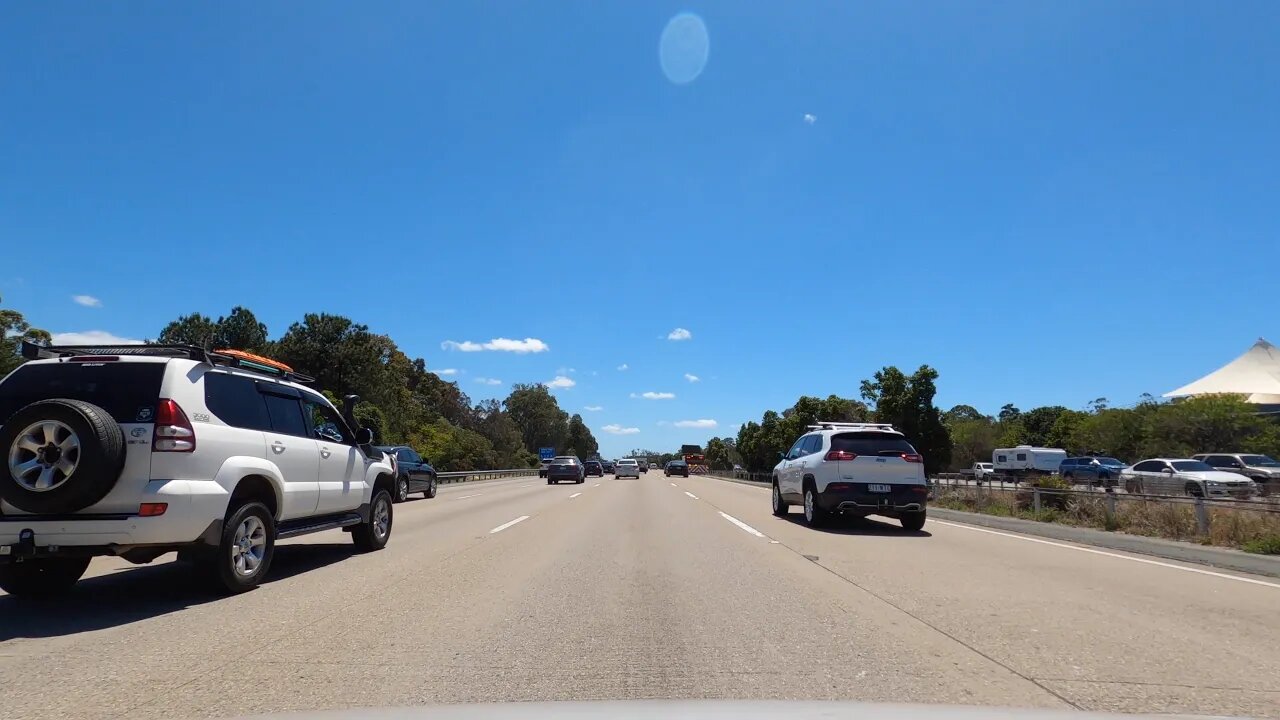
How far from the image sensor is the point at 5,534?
249 inches

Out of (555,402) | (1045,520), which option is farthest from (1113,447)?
(555,402)

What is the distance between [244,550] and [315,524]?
1.40 meters

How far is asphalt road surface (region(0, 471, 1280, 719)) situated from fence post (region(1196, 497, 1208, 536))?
15.1 ft

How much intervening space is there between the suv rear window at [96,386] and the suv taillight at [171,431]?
11 cm

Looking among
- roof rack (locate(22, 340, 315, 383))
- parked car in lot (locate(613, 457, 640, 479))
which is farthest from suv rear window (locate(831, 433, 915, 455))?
parked car in lot (locate(613, 457, 640, 479))

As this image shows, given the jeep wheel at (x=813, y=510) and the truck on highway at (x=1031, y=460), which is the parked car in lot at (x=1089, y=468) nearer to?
the truck on highway at (x=1031, y=460)

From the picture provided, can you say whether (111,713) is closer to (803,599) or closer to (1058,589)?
(803,599)

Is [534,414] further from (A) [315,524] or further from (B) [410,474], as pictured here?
(A) [315,524]

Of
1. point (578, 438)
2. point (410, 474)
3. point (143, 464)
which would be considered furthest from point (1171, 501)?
point (578, 438)

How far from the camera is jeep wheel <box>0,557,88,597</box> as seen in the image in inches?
279

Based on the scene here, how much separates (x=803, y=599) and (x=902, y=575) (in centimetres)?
224

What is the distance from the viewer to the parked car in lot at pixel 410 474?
77.3 feet

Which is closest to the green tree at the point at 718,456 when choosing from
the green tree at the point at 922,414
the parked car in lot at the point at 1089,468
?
the parked car in lot at the point at 1089,468

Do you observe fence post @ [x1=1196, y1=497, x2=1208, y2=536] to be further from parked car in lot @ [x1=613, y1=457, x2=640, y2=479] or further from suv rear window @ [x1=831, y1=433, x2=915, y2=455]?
parked car in lot @ [x1=613, y1=457, x2=640, y2=479]
